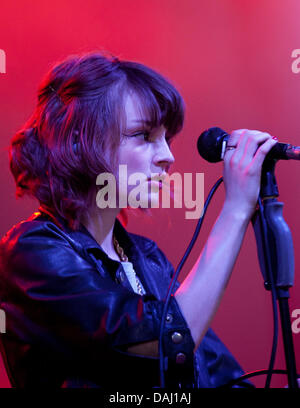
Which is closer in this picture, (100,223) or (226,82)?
(100,223)

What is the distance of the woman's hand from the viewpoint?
784mm

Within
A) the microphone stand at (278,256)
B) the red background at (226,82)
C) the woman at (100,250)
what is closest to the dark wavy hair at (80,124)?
the woman at (100,250)

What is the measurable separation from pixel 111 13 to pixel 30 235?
3.73ft

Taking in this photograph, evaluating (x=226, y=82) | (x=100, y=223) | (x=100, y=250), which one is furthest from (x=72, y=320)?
→ (x=226, y=82)

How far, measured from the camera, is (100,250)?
976 mm

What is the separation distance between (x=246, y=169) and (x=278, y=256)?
0.15 m

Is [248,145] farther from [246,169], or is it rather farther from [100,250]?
[100,250]

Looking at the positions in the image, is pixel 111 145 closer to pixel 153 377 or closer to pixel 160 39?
pixel 153 377

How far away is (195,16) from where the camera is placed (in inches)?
71.0

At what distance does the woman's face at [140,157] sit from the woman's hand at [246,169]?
20 cm

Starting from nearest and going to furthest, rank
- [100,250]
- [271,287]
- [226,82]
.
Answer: [271,287] → [100,250] → [226,82]

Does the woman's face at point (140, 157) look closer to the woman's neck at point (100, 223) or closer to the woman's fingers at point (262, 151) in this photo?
the woman's neck at point (100, 223)

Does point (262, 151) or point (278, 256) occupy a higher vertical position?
point (262, 151)
